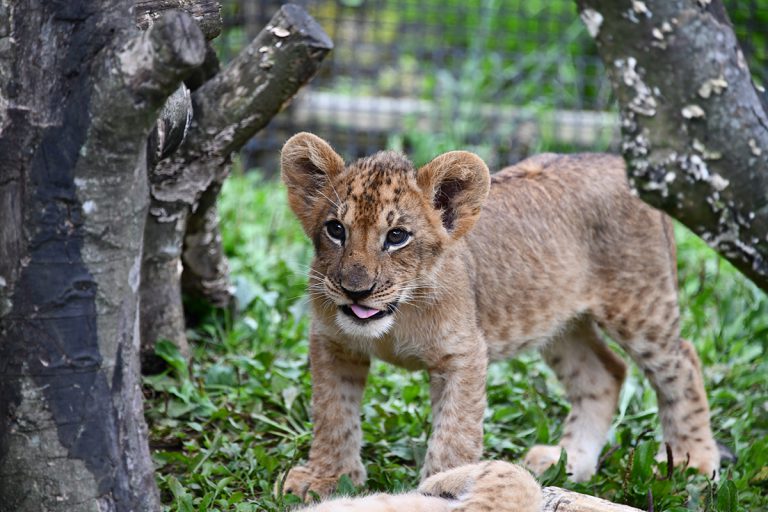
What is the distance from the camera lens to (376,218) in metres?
4.83

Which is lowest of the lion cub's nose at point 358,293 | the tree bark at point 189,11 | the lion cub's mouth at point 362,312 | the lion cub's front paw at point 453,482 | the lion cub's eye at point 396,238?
the lion cub's front paw at point 453,482

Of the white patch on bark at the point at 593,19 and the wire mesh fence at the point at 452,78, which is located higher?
the white patch on bark at the point at 593,19

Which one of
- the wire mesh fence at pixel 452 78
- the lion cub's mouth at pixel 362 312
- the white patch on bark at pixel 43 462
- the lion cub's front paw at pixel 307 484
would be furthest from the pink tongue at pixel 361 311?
the wire mesh fence at pixel 452 78

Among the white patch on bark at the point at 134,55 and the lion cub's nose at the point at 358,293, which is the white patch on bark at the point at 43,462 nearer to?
the white patch on bark at the point at 134,55

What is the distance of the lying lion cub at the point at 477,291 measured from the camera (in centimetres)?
490

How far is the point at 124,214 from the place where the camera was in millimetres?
3498

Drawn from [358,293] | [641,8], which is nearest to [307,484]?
[358,293]

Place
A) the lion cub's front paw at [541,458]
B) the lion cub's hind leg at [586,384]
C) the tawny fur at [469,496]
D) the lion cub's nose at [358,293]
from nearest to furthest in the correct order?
the tawny fur at [469,496]
the lion cub's nose at [358,293]
the lion cub's front paw at [541,458]
the lion cub's hind leg at [586,384]

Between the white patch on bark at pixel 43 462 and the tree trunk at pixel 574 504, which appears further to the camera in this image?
the tree trunk at pixel 574 504

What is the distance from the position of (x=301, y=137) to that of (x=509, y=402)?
8.51 ft

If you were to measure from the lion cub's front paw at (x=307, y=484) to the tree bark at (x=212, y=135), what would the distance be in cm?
146

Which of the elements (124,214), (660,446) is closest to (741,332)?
(660,446)

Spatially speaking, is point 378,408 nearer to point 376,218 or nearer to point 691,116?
point 376,218

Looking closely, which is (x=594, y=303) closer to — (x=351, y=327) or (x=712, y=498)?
(x=712, y=498)
